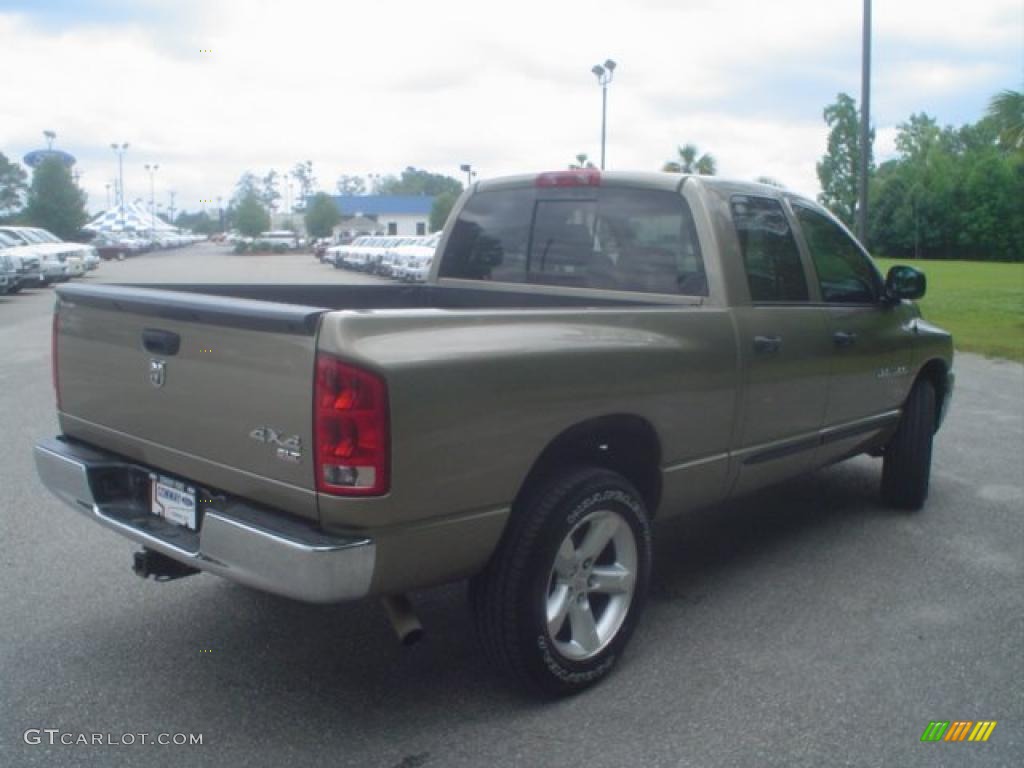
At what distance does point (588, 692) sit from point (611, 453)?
2.98 feet

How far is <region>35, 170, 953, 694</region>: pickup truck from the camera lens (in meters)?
3.04

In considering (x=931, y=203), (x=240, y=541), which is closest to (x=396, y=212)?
(x=931, y=203)

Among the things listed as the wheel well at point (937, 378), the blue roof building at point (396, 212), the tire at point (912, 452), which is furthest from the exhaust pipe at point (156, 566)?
the blue roof building at point (396, 212)

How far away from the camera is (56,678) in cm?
377

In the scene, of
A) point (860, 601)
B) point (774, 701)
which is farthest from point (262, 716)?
point (860, 601)

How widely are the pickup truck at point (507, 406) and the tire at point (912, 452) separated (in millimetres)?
619

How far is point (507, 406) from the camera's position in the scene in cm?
334

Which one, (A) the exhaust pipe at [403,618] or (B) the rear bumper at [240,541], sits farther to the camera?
(A) the exhaust pipe at [403,618]

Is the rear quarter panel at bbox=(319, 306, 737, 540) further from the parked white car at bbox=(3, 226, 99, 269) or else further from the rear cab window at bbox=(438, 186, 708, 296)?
the parked white car at bbox=(3, 226, 99, 269)

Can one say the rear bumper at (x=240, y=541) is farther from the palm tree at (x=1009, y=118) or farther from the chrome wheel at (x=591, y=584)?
the palm tree at (x=1009, y=118)

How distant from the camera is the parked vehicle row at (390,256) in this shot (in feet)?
110

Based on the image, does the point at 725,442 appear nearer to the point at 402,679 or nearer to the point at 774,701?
the point at 774,701

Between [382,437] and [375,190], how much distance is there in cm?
17786

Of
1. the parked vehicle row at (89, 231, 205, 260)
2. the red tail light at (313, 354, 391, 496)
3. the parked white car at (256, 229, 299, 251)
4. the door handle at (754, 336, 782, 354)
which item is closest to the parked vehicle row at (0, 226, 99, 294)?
the door handle at (754, 336, 782, 354)
